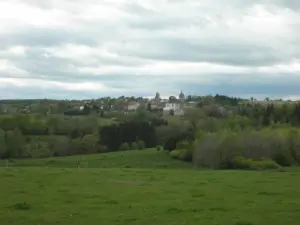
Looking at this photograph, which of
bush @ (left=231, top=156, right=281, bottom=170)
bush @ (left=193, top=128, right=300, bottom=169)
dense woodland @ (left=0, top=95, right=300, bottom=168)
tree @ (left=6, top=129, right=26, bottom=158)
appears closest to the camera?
bush @ (left=231, top=156, right=281, bottom=170)

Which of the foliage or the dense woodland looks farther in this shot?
the foliage

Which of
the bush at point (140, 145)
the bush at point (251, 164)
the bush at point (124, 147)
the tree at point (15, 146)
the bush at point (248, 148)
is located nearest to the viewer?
the bush at point (251, 164)

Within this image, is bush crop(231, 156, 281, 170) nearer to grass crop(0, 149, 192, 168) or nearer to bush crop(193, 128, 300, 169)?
bush crop(193, 128, 300, 169)

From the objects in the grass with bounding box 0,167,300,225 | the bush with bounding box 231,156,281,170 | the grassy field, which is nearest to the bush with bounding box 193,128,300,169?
the bush with bounding box 231,156,281,170

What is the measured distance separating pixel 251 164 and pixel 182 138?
40418 mm

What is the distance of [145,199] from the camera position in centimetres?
2798

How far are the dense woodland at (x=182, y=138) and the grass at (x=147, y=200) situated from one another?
118 ft

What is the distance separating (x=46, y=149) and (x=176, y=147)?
29330 mm

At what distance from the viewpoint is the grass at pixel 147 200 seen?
21.9 metres

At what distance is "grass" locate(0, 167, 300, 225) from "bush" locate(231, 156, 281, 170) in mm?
29144

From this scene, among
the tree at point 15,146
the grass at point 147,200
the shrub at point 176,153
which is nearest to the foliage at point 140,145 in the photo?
the shrub at point 176,153

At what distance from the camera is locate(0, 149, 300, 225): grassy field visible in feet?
72.0

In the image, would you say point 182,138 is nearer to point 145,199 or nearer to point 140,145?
point 140,145

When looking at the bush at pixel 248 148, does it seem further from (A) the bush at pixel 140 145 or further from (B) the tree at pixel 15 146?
(B) the tree at pixel 15 146
